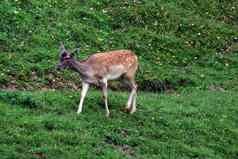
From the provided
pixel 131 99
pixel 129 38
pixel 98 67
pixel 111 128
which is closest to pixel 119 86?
pixel 131 99

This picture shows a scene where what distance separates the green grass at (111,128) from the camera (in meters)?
13.3

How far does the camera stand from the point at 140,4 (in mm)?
28000

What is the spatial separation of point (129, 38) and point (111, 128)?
999 centimetres

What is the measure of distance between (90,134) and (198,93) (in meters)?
7.04

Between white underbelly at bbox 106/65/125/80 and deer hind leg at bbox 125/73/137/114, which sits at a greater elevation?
white underbelly at bbox 106/65/125/80

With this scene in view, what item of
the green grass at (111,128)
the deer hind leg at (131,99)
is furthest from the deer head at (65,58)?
the deer hind leg at (131,99)

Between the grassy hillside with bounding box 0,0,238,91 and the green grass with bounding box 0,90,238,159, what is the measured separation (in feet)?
7.55

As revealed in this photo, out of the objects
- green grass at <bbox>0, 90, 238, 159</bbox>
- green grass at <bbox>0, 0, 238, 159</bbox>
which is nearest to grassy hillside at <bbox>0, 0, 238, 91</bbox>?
green grass at <bbox>0, 0, 238, 159</bbox>

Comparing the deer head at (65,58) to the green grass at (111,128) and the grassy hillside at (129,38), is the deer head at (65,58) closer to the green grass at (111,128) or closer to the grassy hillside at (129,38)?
the green grass at (111,128)

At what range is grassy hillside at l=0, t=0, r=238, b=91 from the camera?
19.6 m

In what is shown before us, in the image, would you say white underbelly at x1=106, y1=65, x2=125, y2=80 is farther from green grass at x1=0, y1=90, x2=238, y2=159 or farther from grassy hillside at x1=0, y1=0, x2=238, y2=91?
grassy hillside at x1=0, y1=0, x2=238, y2=91

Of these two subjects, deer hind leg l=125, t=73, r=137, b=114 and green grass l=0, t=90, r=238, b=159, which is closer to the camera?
green grass l=0, t=90, r=238, b=159

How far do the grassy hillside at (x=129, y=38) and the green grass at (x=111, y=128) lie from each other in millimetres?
2302

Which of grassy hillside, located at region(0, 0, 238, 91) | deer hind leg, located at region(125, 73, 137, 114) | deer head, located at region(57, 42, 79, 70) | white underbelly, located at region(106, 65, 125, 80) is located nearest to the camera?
deer head, located at region(57, 42, 79, 70)
